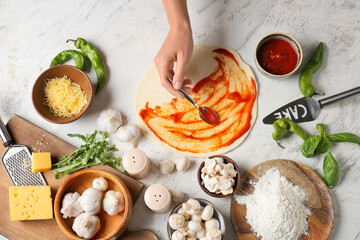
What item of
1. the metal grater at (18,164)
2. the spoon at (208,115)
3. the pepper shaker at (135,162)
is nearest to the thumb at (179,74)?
the spoon at (208,115)

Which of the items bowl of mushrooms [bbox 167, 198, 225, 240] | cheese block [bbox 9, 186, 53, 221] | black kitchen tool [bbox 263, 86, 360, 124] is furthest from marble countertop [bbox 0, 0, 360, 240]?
cheese block [bbox 9, 186, 53, 221]

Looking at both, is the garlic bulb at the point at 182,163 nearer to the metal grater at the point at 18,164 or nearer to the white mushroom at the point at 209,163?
the white mushroom at the point at 209,163

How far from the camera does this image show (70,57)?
2.38 m

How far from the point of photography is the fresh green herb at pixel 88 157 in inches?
83.9

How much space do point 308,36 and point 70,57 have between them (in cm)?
162

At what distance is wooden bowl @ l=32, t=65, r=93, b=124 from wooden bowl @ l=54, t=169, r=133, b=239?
381 millimetres

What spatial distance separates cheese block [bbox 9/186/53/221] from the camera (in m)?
2.08

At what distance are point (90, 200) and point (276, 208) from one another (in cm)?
105

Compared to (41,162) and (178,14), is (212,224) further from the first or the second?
(178,14)

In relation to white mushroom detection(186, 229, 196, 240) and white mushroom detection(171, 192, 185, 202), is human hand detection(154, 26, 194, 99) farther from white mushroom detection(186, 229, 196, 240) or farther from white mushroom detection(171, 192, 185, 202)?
white mushroom detection(186, 229, 196, 240)

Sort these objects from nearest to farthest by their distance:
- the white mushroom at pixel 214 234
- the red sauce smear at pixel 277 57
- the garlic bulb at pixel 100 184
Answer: the white mushroom at pixel 214 234, the garlic bulb at pixel 100 184, the red sauce smear at pixel 277 57

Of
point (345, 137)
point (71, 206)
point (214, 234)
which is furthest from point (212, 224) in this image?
point (345, 137)

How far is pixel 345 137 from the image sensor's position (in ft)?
6.92

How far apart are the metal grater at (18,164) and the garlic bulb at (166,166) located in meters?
0.74
